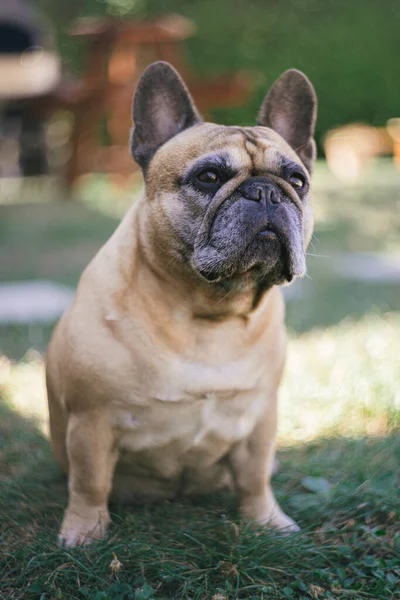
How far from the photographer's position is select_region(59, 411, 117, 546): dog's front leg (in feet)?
7.10

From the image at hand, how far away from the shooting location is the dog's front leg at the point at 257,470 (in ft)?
7.71

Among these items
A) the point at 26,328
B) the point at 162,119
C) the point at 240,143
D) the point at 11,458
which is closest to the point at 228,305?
the point at 240,143

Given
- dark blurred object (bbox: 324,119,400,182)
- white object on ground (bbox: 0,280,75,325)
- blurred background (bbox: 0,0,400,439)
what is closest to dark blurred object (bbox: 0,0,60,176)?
blurred background (bbox: 0,0,400,439)

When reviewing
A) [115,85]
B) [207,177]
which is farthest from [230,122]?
[207,177]

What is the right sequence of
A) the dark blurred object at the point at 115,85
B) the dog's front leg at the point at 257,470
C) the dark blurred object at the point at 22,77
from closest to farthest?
the dog's front leg at the point at 257,470 < the dark blurred object at the point at 115,85 < the dark blurred object at the point at 22,77

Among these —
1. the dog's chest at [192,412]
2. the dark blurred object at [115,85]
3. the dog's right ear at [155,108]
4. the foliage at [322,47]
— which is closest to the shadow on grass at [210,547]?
the dog's chest at [192,412]

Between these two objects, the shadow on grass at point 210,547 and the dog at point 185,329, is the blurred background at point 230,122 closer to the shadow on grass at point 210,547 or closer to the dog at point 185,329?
the shadow on grass at point 210,547

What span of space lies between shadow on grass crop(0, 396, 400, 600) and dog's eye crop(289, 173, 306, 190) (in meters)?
0.90

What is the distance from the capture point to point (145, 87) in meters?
2.39

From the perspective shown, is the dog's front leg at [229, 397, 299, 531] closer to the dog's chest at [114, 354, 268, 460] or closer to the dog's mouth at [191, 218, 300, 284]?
the dog's chest at [114, 354, 268, 460]

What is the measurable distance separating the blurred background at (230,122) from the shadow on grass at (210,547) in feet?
1.97

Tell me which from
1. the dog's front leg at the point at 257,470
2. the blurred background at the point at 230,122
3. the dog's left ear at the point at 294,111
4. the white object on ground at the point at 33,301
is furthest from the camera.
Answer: the white object on ground at the point at 33,301

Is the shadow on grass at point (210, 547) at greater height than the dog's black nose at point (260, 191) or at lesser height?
lesser

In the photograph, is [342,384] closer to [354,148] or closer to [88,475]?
[88,475]
